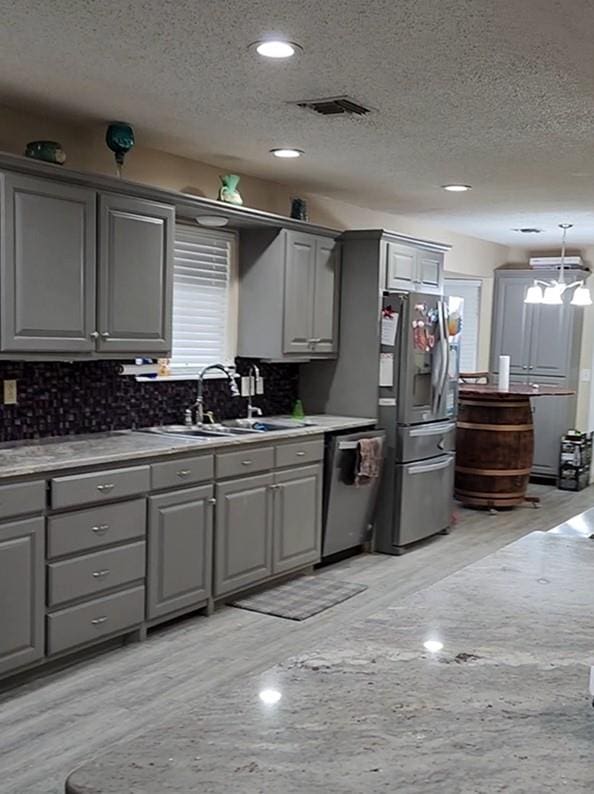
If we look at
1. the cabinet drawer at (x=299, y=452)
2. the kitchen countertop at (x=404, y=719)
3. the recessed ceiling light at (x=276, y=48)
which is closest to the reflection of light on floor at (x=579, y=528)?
the kitchen countertop at (x=404, y=719)

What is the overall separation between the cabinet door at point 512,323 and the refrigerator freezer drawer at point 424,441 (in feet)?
9.34

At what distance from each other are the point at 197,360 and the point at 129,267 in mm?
1147

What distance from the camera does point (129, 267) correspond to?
3934 mm

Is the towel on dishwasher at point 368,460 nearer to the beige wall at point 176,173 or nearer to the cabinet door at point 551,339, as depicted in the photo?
the beige wall at point 176,173

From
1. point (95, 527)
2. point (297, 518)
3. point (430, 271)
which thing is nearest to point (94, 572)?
point (95, 527)

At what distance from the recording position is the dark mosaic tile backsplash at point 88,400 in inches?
151

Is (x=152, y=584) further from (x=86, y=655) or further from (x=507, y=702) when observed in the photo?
(x=507, y=702)

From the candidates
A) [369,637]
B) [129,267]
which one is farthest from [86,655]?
[369,637]

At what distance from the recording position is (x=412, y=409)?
544 cm

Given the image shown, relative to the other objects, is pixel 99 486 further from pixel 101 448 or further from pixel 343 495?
pixel 343 495

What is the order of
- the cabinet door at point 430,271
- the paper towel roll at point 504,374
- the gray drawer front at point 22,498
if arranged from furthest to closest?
the paper towel roll at point 504,374
the cabinet door at point 430,271
the gray drawer front at point 22,498

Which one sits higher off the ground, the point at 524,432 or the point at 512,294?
the point at 512,294

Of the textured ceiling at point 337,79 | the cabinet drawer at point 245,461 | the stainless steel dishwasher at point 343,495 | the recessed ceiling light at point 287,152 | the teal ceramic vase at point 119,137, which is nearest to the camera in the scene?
the textured ceiling at point 337,79

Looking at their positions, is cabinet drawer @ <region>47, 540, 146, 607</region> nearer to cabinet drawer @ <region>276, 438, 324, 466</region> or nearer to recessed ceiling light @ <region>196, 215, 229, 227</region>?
cabinet drawer @ <region>276, 438, 324, 466</region>
